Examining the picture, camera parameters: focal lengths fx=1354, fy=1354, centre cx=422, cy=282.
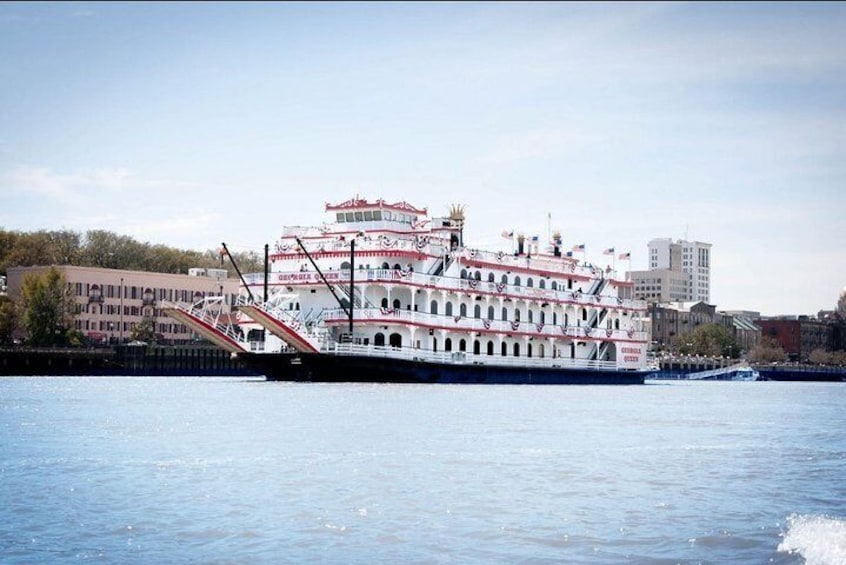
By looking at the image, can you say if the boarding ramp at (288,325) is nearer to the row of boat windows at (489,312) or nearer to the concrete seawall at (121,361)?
the row of boat windows at (489,312)

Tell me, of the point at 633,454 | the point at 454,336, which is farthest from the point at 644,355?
the point at 633,454

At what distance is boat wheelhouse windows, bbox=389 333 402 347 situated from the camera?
65.5 m

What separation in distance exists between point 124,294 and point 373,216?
1917 inches

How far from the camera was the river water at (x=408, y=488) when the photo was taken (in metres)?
17.9

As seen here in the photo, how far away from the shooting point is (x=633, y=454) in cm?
2947

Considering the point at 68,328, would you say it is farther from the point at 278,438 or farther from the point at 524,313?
the point at 278,438

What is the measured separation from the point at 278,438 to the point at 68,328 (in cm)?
7326

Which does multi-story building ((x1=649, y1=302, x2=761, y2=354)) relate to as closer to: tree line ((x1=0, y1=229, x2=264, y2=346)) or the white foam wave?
tree line ((x1=0, y1=229, x2=264, y2=346))

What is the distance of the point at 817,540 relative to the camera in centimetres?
1800

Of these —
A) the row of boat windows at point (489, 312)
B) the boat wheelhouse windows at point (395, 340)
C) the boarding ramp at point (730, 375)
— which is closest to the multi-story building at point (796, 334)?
the boarding ramp at point (730, 375)

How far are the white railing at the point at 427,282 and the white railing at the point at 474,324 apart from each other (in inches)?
55.7

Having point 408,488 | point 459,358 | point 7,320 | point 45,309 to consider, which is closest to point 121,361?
point 45,309

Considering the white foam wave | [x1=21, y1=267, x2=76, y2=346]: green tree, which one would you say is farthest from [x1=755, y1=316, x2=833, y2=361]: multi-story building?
the white foam wave

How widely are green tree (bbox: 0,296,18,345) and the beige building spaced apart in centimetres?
545
